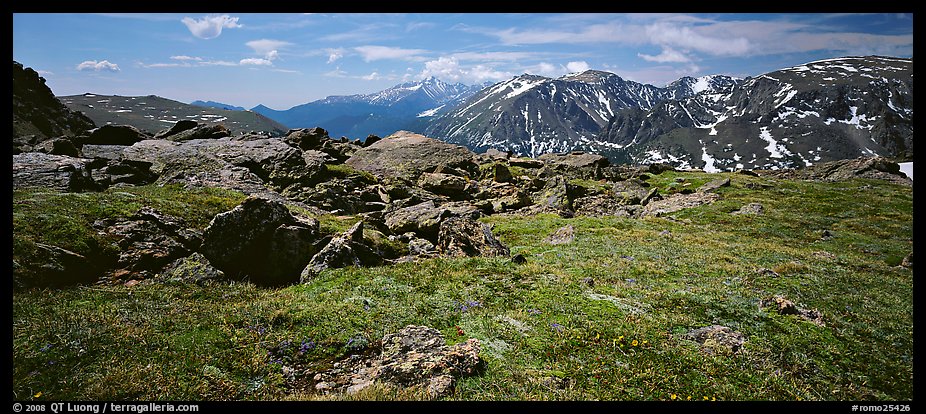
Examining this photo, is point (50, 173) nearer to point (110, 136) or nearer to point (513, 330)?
point (110, 136)

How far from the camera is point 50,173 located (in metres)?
19.7

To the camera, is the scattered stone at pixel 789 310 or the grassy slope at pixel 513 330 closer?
the grassy slope at pixel 513 330

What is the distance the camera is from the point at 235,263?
1566cm

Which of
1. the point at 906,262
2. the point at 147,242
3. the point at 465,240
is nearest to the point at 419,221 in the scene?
the point at 465,240

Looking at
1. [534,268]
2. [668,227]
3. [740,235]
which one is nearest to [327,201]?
[534,268]

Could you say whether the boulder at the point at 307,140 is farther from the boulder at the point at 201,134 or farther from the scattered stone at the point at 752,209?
the scattered stone at the point at 752,209

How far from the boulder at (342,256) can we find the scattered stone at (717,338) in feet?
44.2

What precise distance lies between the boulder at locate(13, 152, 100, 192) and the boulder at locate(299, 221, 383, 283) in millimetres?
13956

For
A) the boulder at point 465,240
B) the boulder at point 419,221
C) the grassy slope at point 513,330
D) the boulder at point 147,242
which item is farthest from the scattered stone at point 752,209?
the boulder at point 147,242

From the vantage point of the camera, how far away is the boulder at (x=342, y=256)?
53.4 feet

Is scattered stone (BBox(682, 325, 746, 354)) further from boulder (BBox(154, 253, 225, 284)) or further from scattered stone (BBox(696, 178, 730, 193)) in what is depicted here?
scattered stone (BBox(696, 178, 730, 193))

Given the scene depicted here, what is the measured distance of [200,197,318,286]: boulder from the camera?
1553 centimetres

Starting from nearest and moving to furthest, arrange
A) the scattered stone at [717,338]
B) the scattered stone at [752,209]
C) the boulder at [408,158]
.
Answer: the scattered stone at [717,338] → the scattered stone at [752,209] → the boulder at [408,158]
